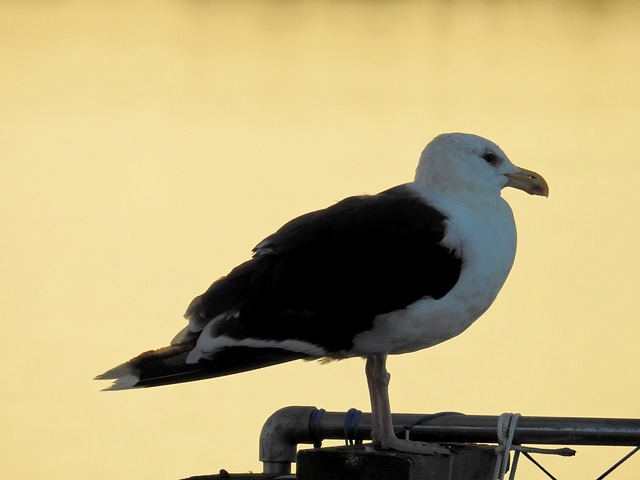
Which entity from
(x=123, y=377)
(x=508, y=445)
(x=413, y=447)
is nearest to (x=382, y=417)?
(x=413, y=447)

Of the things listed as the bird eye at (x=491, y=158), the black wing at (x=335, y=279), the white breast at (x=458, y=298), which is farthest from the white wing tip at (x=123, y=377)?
the bird eye at (x=491, y=158)

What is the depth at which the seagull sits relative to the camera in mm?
1490

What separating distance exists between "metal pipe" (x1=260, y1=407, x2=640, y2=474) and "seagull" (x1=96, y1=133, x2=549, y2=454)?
8 centimetres

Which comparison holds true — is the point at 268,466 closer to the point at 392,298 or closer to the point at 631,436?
the point at 392,298

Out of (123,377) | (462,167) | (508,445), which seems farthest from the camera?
(462,167)

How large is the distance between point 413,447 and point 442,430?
0.15ft

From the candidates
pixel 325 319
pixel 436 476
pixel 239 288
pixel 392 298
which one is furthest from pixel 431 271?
pixel 436 476

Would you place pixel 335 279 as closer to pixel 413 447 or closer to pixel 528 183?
pixel 413 447

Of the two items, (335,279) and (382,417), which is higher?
(335,279)

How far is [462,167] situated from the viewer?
163cm

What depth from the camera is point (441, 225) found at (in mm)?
1557

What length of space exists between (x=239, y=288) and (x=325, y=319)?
0.14 metres

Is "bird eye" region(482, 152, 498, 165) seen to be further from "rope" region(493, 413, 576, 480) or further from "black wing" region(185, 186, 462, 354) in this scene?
"rope" region(493, 413, 576, 480)

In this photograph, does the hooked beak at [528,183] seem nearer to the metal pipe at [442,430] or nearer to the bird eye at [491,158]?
the bird eye at [491,158]
